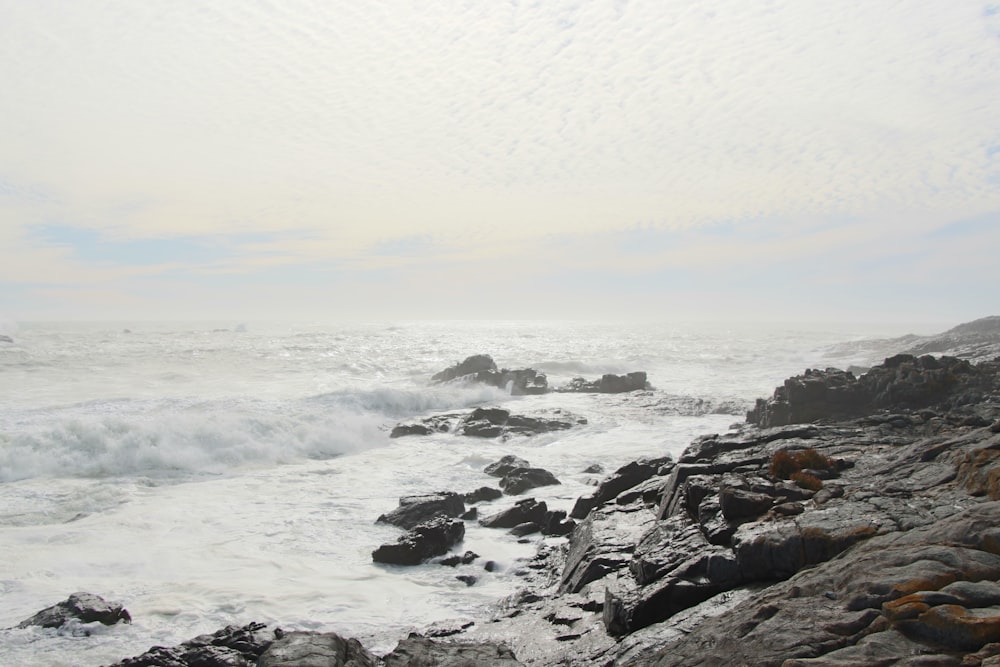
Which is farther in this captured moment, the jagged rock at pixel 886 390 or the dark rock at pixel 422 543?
the jagged rock at pixel 886 390

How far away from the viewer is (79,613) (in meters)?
10.0

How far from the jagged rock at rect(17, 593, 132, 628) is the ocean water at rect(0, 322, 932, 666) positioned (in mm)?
248

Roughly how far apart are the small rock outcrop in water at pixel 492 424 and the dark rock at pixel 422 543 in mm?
14233

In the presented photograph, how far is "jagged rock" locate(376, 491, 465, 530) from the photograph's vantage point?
51.8 feet

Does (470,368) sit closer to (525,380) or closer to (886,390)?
(525,380)

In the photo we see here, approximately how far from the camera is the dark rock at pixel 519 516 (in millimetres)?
15688

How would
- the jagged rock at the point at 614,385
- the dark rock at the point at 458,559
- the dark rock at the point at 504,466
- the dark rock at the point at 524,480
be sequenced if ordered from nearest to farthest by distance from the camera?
the dark rock at the point at 458,559
the dark rock at the point at 524,480
the dark rock at the point at 504,466
the jagged rock at the point at 614,385

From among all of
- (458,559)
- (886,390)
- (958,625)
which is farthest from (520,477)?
(958,625)

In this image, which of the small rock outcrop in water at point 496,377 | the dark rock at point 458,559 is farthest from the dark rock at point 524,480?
the small rock outcrop in water at point 496,377

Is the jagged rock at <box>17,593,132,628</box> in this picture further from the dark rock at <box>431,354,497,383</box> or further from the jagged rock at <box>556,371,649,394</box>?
the dark rock at <box>431,354,497,383</box>

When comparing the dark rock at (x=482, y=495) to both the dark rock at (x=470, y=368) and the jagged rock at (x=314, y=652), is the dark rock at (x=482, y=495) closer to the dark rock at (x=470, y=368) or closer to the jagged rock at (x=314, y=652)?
the jagged rock at (x=314, y=652)

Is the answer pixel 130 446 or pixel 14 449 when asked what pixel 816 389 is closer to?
pixel 130 446

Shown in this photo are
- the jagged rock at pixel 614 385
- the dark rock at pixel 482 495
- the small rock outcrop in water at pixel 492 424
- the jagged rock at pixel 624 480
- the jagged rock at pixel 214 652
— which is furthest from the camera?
the jagged rock at pixel 614 385

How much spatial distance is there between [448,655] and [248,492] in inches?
532
